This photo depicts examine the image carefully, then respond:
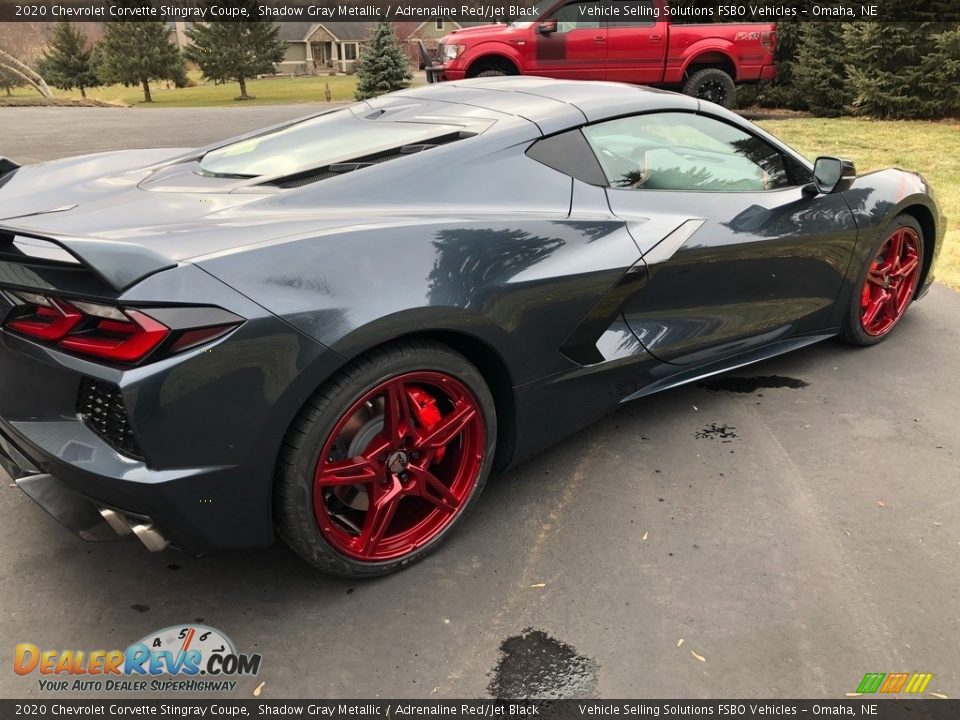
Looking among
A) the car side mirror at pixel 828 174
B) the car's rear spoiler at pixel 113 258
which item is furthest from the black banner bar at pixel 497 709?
the car side mirror at pixel 828 174

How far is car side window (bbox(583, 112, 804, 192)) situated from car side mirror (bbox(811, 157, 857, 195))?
0.36 ft

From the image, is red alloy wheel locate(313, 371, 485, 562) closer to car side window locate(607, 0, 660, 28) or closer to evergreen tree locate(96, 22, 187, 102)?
car side window locate(607, 0, 660, 28)

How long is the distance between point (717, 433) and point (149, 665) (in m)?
2.27

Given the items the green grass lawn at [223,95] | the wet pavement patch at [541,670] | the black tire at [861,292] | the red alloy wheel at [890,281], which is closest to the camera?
the wet pavement patch at [541,670]

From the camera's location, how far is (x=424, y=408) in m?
2.25

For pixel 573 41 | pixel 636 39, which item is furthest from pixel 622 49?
pixel 573 41

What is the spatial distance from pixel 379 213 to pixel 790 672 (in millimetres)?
1678

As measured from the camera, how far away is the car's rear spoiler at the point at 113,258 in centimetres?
167

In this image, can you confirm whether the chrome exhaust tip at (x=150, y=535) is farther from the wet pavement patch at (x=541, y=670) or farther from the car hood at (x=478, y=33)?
the car hood at (x=478, y=33)

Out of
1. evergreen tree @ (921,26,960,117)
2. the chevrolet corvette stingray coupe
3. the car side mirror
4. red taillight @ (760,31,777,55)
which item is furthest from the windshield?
evergreen tree @ (921,26,960,117)

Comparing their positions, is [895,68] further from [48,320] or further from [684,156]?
[48,320]

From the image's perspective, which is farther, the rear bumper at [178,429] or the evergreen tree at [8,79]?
the evergreen tree at [8,79]

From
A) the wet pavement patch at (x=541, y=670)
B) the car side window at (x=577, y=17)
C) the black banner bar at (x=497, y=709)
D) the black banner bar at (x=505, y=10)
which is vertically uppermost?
the black banner bar at (x=505, y=10)

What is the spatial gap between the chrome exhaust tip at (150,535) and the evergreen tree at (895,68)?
13237mm
